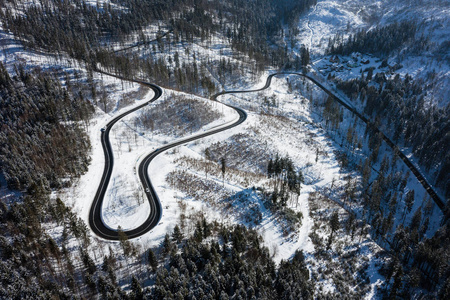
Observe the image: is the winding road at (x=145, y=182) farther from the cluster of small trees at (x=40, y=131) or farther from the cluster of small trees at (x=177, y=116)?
the cluster of small trees at (x=40, y=131)

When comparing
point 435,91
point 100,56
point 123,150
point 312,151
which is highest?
point 100,56

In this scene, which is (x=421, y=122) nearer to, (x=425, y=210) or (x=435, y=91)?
(x=435, y=91)

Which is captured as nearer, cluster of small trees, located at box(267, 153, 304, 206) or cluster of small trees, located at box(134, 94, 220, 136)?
cluster of small trees, located at box(267, 153, 304, 206)

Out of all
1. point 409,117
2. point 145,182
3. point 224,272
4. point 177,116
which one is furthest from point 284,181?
point 409,117

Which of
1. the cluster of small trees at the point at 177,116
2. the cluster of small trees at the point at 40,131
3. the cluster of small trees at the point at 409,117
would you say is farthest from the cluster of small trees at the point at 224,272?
the cluster of small trees at the point at 409,117

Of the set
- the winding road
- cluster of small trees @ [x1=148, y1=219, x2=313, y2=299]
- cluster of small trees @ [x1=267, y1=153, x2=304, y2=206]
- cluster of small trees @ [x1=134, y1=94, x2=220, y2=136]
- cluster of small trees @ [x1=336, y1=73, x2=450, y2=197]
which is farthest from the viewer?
cluster of small trees @ [x1=336, y1=73, x2=450, y2=197]

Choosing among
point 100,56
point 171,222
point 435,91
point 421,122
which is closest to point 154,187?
point 171,222

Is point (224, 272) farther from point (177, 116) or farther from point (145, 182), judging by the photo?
point (177, 116)

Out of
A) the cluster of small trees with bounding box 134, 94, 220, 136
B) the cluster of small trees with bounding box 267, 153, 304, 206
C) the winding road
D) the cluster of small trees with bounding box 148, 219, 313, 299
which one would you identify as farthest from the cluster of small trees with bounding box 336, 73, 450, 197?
the cluster of small trees with bounding box 148, 219, 313, 299

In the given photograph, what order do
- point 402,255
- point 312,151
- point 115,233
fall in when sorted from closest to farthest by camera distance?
point 115,233, point 402,255, point 312,151

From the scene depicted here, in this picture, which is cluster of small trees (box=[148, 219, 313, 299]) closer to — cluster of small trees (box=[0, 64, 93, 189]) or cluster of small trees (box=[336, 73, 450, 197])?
cluster of small trees (box=[0, 64, 93, 189])

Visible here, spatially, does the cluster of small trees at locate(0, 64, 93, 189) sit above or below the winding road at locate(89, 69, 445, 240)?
above
